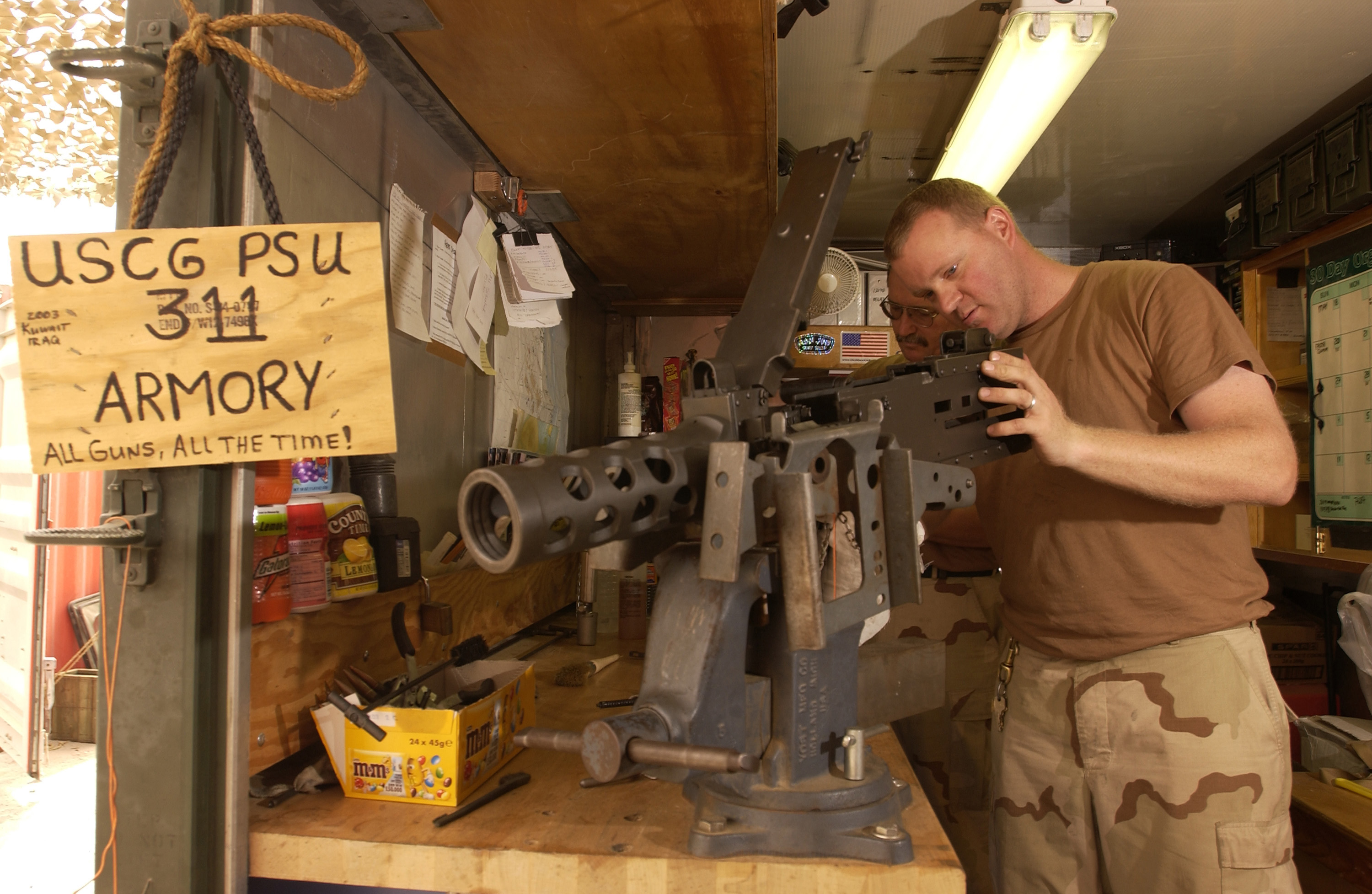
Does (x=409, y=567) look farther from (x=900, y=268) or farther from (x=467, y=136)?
(x=900, y=268)

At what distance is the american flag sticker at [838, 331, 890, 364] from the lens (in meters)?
2.59

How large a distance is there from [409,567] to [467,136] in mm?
800

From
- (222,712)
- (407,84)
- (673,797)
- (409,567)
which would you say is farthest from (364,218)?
(673,797)

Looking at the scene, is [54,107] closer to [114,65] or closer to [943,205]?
[114,65]

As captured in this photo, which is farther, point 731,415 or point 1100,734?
point 1100,734

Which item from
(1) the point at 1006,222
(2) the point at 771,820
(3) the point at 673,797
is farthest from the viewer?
(1) the point at 1006,222

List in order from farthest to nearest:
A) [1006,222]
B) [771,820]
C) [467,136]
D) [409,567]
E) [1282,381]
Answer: [1282,381] < [1006,222] < [467,136] < [409,567] < [771,820]

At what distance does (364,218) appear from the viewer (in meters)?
1.08

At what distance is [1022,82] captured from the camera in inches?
67.4

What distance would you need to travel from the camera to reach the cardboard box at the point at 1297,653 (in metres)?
2.36

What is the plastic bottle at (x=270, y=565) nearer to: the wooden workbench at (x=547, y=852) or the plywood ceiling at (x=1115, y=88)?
the wooden workbench at (x=547, y=852)

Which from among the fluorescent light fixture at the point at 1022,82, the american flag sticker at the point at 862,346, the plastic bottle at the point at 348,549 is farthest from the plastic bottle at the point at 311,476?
the american flag sticker at the point at 862,346

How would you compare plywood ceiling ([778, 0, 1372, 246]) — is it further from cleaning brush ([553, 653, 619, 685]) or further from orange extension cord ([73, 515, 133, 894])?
orange extension cord ([73, 515, 133, 894])

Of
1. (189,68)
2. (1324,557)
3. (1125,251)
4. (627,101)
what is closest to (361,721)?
(189,68)
